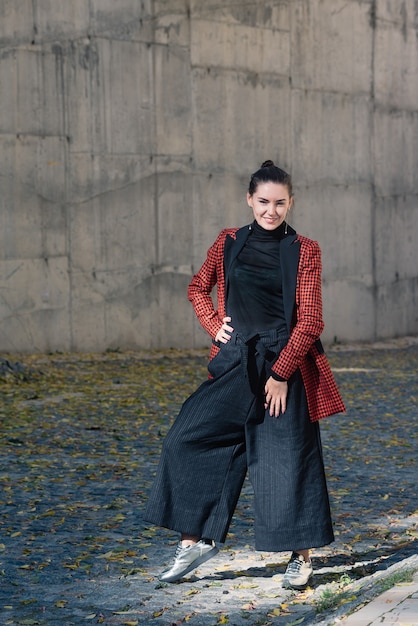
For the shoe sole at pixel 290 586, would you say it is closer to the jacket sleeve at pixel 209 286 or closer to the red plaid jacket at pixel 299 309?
the red plaid jacket at pixel 299 309

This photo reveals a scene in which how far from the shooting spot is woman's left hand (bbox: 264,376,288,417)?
5.35m

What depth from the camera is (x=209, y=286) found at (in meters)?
5.70

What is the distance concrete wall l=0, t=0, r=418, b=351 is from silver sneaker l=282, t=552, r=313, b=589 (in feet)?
35.3

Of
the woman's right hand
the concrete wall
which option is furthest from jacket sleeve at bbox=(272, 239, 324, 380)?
the concrete wall

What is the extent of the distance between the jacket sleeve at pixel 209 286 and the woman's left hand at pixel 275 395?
0.36 meters

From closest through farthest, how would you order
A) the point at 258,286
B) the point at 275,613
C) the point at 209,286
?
the point at 275,613 → the point at 258,286 → the point at 209,286

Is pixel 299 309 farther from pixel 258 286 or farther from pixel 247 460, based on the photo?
pixel 247 460

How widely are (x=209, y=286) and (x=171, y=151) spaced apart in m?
12.0

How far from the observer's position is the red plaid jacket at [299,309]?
5.32 metres

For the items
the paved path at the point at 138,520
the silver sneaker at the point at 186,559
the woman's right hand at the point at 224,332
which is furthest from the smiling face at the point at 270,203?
the paved path at the point at 138,520

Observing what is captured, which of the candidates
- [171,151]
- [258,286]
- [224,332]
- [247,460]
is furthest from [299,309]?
[171,151]

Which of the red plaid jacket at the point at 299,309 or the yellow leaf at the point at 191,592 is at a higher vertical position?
the red plaid jacket at the point at 299,309

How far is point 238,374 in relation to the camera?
17.9 ft

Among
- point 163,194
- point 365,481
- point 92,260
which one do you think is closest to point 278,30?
point 163,194
